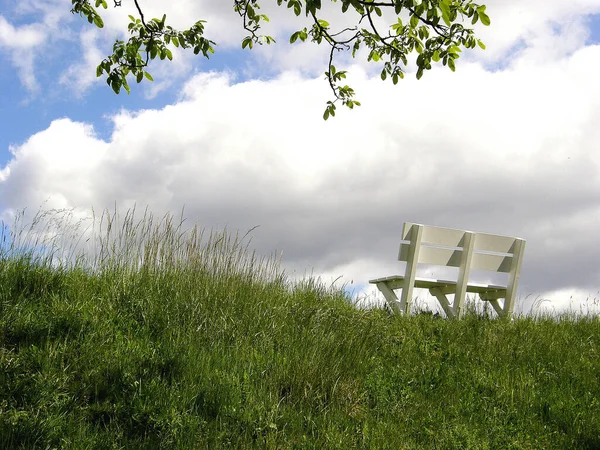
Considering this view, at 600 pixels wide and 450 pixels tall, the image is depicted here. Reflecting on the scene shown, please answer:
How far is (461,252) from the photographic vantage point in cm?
965

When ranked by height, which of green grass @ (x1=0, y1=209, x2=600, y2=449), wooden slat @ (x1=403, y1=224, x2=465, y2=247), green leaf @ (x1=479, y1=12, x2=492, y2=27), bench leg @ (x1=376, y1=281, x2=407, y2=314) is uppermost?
green leaf @ (x1=479, y1=12, x2=492, y2=27)

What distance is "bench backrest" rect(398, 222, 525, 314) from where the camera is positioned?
29.8 feet

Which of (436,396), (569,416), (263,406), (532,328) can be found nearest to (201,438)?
(263,406)

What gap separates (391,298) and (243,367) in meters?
4.65

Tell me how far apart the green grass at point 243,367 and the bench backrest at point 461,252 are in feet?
4.03

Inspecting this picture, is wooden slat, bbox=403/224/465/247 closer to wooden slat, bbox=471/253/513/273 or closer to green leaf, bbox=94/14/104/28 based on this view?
wooden slat, bbox=471/253/513/273

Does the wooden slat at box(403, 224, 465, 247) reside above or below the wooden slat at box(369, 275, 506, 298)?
above

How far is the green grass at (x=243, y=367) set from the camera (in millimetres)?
4727

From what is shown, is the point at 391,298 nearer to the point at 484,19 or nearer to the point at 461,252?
the point at 461,252

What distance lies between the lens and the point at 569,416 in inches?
229

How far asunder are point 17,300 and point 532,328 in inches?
251

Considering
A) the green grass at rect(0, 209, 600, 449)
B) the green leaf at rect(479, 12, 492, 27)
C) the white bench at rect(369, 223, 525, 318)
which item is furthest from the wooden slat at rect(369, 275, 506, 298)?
the green leaf at rect(479, 12, 492, 27)

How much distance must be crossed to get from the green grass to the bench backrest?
1229 mm

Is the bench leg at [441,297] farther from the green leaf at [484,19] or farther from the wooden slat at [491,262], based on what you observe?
the green leaf at [484,19]
